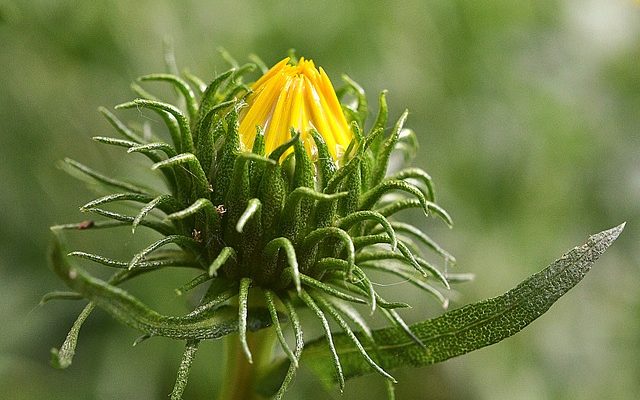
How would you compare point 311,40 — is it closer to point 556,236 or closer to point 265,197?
point 556,236

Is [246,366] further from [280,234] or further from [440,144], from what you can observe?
[440,144]

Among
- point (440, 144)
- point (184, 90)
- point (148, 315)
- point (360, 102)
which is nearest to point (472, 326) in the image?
point (360, 102)

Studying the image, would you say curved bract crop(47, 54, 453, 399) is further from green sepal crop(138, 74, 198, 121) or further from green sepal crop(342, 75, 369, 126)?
green sepal crop(342, 75, 369, 126)

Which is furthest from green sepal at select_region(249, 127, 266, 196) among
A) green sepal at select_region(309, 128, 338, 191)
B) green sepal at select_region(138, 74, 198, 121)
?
green sepal at select_region(138, 74, 198, 121)

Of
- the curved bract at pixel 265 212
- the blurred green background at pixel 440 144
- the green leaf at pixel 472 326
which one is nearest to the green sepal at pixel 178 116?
the curved bract at pixel 265 212

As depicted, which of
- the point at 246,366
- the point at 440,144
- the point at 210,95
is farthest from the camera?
the point at 440,144

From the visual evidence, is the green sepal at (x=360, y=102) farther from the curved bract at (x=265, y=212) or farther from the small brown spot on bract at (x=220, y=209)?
the small brown spot on bract at (x=220, y=209)

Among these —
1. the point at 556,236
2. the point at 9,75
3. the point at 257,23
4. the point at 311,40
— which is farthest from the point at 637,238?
the point at 9,75

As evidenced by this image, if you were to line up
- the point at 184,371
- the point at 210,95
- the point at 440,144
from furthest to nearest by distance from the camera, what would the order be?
the point at 440,144
the point at 210,95
the point at 184,371
